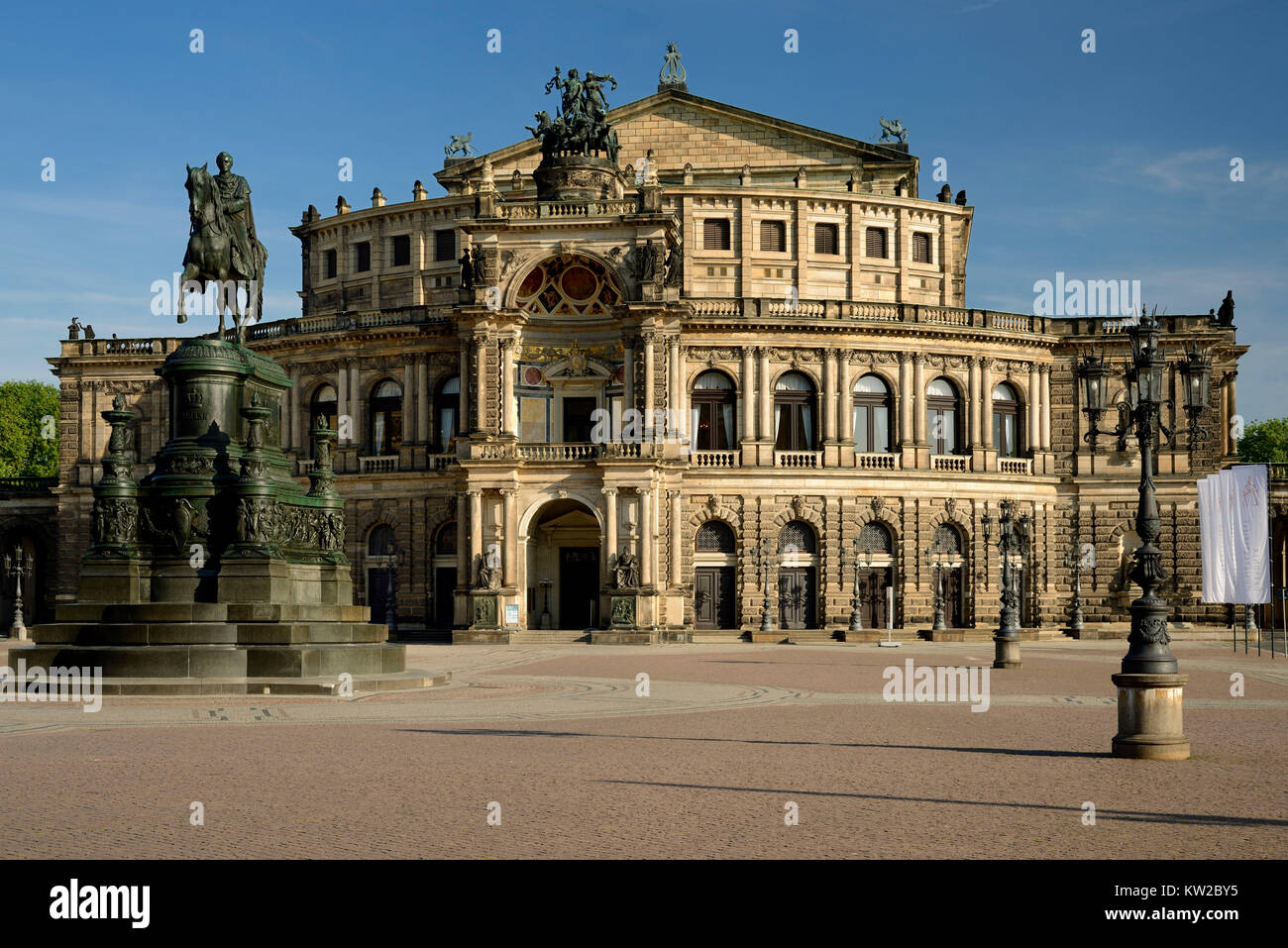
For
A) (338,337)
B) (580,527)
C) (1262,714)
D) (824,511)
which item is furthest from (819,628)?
(1262,714)

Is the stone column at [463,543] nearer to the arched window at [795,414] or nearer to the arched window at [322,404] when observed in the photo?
the arched window at [322,404]

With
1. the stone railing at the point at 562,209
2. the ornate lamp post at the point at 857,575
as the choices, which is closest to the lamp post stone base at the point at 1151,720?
the ornate lamp post at the point at 857,575

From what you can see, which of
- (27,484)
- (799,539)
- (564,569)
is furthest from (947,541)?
(27,484)

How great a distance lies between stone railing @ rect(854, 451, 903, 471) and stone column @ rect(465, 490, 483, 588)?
18.5m

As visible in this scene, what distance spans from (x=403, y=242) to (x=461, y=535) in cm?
2038

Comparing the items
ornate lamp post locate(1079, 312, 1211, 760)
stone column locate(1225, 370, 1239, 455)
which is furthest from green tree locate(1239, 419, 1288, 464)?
ornate lamp post locate(1079, 312, 1211, 760)

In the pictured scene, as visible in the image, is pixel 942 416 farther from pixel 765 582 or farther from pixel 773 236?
pixel 765 582

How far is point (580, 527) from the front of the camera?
68.4 m

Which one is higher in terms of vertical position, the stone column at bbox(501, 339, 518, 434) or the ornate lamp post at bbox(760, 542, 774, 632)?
the stone column at bbox(501, 339, 518, 434)

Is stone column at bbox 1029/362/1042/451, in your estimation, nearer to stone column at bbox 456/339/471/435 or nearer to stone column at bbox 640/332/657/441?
stone column at bbox 640/332/657/441

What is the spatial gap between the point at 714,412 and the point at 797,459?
15.0ft

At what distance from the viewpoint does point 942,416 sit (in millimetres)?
70938

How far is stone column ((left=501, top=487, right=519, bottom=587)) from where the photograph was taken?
62.9 meters

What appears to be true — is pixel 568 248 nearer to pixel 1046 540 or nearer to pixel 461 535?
pixel 461 535
